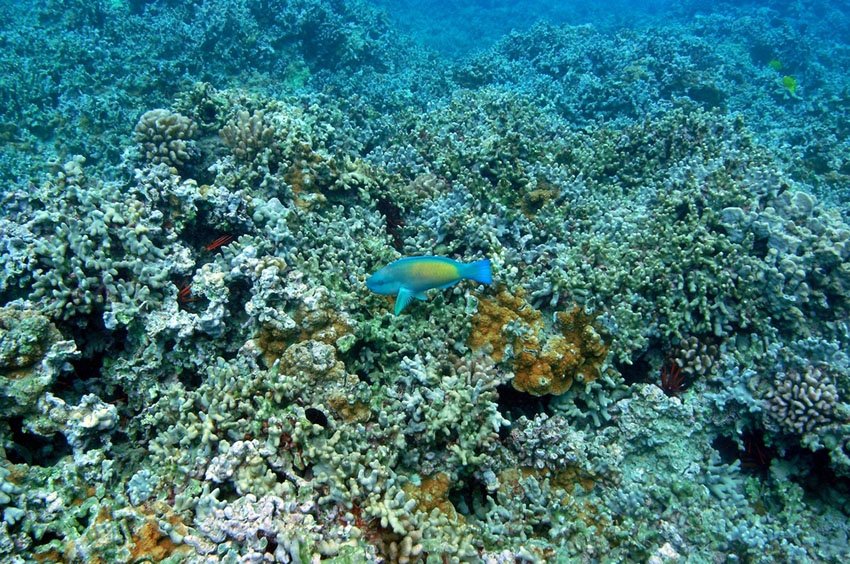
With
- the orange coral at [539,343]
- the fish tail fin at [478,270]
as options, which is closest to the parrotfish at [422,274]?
the fish tail fin at [478,270]

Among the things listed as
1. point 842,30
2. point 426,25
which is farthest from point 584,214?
point 842,30

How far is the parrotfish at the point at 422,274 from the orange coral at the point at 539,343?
1017 mm

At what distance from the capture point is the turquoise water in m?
3.11

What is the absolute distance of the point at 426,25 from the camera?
24.1 metres

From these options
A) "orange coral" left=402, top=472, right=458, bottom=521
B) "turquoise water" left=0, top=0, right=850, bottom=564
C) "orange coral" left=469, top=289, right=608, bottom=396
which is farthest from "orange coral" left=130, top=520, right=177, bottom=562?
"orange coral" left=469, top=289, right=608, bottom=396

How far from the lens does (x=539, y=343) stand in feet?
13.3

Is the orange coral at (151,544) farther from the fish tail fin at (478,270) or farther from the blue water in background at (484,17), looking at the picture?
the blue water in background at (484,17)

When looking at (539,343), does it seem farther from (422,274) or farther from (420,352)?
(422,274)

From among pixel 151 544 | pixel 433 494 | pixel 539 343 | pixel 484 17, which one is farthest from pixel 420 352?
pixel 484 17

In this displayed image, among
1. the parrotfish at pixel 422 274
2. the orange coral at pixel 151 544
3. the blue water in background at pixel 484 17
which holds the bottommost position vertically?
the blue water in background at pixel 484 17

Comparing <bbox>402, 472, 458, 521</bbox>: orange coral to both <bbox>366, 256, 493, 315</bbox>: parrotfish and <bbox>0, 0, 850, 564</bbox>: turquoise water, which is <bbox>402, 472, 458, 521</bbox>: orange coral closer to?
<bbox>0, 0, 850, 564</bbox>: turquoise water

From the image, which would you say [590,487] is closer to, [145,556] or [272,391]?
[272,391]

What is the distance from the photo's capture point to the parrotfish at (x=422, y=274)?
322 cm

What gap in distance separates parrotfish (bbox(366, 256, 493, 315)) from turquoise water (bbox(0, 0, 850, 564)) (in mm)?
26
